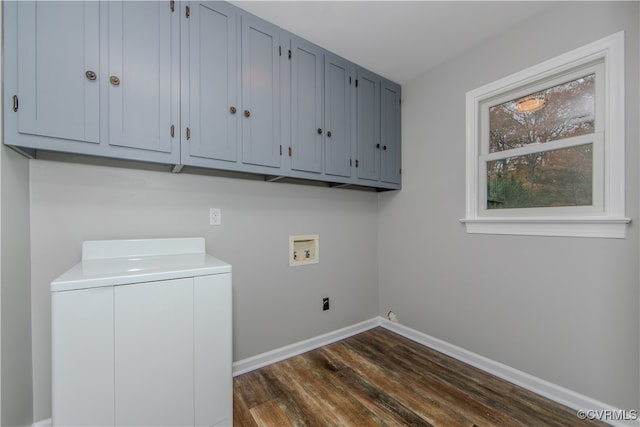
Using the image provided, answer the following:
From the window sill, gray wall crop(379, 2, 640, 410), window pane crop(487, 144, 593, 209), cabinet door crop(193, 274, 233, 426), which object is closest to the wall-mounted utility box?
gray wall crop(379, 2, 640, 410)

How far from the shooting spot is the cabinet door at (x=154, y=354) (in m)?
1.08

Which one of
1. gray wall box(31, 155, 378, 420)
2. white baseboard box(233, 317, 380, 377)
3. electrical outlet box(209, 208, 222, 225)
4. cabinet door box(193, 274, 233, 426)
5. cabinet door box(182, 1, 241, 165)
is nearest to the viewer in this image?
cabinet door box(193, 274, 233, 426)

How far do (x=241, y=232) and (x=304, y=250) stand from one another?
582mm

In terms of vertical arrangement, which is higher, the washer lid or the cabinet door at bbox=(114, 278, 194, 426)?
the washer lid

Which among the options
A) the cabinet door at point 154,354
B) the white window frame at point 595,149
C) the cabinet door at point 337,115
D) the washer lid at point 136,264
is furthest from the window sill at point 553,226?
the cabinet door at point 154,354

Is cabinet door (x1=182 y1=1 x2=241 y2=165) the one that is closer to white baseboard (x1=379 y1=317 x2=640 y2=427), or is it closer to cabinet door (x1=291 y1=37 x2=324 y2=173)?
cabinet door (x1=291 y1=37 x2=324 y2=173)

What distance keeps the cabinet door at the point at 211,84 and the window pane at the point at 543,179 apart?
1.87m

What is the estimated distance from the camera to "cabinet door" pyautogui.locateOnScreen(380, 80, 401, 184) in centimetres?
239

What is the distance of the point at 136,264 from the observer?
1.32m

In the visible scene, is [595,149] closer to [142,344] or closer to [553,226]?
[553,226]

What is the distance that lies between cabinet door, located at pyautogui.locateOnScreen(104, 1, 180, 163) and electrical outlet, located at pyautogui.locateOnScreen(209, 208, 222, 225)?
476mm

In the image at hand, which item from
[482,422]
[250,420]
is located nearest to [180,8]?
[250,420]

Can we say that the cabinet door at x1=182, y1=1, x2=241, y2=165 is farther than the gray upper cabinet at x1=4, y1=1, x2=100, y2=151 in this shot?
Yes

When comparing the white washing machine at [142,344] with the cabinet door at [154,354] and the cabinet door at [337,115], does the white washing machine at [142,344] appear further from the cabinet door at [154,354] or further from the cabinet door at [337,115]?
the cabinet door at [337,115]
